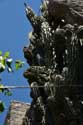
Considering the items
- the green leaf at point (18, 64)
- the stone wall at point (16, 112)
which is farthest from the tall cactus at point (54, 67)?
the green leaf at point (18, 64)

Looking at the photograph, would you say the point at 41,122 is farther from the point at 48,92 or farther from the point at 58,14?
the point at 58,14

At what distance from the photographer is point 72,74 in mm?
9391

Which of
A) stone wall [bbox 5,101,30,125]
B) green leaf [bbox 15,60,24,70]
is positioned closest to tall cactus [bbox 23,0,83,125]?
stone wall [bbox 5,101,30,125]

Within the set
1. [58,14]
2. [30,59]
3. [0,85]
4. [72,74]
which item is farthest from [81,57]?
[0,85]

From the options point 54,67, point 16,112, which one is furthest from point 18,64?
point 16,112

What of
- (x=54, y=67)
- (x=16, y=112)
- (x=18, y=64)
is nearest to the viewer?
(x=18, y=64)

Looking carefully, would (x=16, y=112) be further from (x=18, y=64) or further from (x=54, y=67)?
(x=18, y=64)

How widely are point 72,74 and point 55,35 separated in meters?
1.31

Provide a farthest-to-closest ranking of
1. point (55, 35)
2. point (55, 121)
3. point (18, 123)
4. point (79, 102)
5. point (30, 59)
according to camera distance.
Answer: point (18, 123) → point (30, 59) → point (55, 35) → point (55, 121) → point (79, 102)

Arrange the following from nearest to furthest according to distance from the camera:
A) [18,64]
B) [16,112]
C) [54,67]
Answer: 1. [18,64]
2. [54,67]
3. [16,112]

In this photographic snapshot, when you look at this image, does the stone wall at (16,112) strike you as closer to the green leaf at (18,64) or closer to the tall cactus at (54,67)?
the tall cactus at (54,67)

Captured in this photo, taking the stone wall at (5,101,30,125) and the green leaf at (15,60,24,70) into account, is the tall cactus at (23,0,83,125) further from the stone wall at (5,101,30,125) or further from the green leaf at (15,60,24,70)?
the green leaf at (15,60,24,70)

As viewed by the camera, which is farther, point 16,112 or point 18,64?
point 16,112

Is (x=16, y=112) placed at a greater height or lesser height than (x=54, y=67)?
lesser
